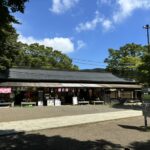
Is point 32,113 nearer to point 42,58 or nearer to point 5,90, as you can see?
point 5,90

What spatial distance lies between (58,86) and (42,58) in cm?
2504

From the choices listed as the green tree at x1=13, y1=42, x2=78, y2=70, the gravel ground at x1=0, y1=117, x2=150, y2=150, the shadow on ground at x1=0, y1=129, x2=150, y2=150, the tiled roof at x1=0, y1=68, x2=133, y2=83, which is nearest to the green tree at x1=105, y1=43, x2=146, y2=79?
the green tree at x1=13, y1=42, x2=78, y2=70

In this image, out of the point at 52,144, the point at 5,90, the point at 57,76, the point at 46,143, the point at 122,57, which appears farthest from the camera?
the point at 122,57

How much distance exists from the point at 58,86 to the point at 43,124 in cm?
1631

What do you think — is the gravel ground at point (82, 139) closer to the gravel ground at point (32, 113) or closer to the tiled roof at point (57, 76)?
the gravel ground at point (32, 113)

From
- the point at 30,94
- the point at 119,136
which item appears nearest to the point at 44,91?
the point at 30,94

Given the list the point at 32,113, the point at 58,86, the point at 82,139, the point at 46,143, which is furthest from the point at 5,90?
the point at 46,143

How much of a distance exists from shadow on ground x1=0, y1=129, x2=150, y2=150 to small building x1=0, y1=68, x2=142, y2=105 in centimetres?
1764

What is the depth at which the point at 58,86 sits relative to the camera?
31.6m

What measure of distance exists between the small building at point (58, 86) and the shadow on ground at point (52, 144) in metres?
17.6

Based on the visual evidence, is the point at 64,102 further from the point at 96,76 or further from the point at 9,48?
the point at 9,48

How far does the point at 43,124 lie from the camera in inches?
604

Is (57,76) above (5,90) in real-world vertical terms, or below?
above

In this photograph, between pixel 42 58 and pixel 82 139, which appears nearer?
pixel 82 139
